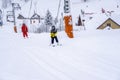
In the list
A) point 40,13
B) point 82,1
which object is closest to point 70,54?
point 40,13

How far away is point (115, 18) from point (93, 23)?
17.7ft

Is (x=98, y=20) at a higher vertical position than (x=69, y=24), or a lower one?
higher

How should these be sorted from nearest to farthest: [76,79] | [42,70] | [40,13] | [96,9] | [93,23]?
[76,79]
[42,70]
[93,23]
[96,9]
[40,13]

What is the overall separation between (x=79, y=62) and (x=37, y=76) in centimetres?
228

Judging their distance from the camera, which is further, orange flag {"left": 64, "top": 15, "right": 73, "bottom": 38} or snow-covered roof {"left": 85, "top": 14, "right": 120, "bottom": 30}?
snow-covered roof {"left": 85, "top": 14, "right": 120, "bottom": 30}

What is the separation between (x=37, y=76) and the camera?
26.2 feet

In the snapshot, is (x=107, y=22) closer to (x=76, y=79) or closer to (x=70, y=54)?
(x=70, y=54)

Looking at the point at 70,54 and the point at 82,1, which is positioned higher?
the point at 82,1

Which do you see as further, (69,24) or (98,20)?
(98,20)

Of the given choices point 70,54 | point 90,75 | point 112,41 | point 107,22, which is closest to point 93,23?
point 107,22

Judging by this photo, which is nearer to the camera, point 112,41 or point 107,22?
point 112,41

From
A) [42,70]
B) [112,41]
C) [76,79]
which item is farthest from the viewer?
[112,41]

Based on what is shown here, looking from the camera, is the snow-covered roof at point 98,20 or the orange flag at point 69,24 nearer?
the orange flag at point 69,24

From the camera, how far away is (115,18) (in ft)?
169
